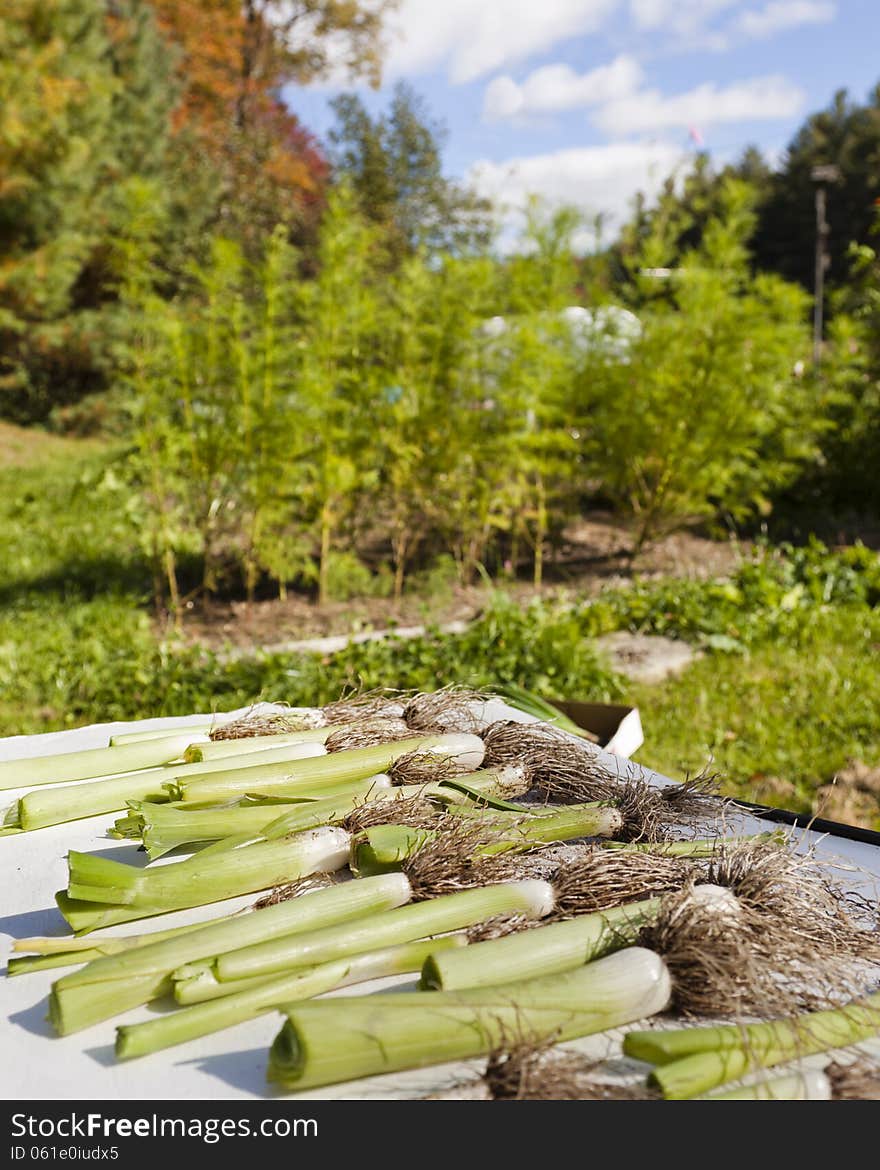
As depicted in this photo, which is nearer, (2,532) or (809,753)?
(809,753)

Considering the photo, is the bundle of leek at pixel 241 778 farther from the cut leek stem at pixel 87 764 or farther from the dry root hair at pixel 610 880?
the dry root hair at pixel 610 880

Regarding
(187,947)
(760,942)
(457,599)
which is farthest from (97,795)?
(457,599)

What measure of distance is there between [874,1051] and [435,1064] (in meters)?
0.52

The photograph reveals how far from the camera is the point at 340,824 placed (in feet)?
5.24

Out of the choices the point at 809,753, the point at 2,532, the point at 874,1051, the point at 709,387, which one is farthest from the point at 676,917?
the point at 2,532

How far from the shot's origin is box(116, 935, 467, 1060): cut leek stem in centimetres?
A: 113

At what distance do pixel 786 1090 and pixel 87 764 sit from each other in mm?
1362

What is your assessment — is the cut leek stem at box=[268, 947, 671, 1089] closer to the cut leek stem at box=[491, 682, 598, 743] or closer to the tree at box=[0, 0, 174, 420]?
the cut leek stem at box=[491, 682, 598, 743]

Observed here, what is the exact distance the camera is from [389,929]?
130 centimetres

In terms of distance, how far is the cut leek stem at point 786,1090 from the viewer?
40.9 inches

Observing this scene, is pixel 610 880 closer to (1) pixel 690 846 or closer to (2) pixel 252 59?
(1) pixel 690 846

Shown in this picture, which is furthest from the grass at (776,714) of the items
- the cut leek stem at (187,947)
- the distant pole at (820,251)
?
the distant pole at (820,251)

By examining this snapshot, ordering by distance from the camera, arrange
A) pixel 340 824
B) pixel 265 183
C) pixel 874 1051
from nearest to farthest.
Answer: pixel 874 1051 → pixel 340 824 → pixel 265 183
